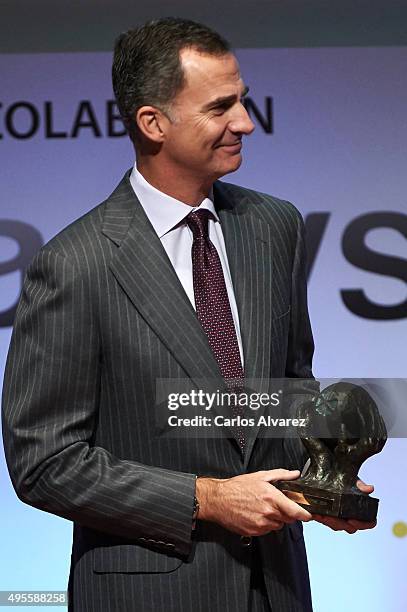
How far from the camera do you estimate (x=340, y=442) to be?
184 centimetres

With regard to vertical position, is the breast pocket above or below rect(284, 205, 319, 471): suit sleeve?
below

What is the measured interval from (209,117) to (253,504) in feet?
2.11

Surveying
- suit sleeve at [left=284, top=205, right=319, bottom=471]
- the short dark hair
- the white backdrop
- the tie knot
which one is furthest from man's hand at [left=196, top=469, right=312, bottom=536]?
the white backdrop

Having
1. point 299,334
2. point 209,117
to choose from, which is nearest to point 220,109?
point 209,117

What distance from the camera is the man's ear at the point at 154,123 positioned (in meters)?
2.05

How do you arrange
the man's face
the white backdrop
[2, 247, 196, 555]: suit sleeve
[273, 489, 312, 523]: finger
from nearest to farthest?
1. [273, 489, 312, 523]: finger
2. [2, 247, 196, 555]: suit sleeve
3. the man's face
4. the white backdrop

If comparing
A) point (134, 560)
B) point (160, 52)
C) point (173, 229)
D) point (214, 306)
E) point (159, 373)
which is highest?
point (160, 52)

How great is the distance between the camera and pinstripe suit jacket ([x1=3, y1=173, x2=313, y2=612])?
189 centimetres

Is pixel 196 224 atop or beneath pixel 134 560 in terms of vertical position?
atop

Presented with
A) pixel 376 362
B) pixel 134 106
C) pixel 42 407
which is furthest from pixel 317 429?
pixel 376 362

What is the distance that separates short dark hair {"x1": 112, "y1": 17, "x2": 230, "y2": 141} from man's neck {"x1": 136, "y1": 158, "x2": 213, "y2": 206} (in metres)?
0.10

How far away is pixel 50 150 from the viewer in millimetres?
3461

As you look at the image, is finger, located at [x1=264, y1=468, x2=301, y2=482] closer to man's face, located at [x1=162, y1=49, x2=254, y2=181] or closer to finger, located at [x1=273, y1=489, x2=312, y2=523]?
finger, located at [x1=273, y1=489, x2=312, y2=523]

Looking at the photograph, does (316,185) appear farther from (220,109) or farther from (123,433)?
(123,433)
